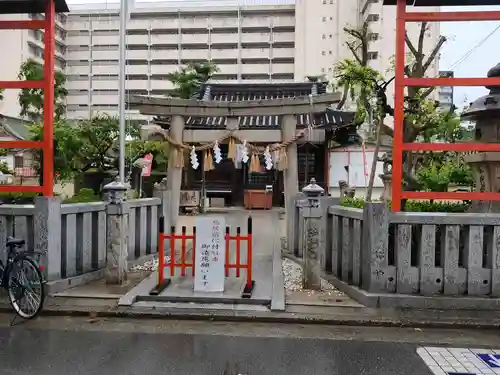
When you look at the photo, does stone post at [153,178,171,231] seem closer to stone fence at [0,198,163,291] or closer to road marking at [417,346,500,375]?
stone fence at [0,198,163,291]

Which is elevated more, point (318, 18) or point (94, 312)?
point (318, 18)

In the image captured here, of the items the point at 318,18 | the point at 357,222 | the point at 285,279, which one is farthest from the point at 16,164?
the point at 318,18

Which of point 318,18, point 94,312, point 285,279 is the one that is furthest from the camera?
point 318,18

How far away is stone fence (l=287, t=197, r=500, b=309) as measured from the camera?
6594 millimetres

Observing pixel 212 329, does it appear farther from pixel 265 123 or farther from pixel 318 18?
pixel 318 18

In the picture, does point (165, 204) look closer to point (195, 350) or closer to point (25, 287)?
point (25, 287)

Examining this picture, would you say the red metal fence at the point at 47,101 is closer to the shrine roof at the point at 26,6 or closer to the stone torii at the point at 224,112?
the shrine roof at the point at 26,6

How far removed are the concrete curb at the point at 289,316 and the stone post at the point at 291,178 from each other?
4.96m

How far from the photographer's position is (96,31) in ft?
204

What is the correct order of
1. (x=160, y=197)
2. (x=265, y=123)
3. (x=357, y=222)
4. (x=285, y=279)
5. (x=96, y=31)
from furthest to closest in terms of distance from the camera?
(x=96, y=31) → (x=265, y=123) → (x=160, y=197) → (x=285, y=279) → (x=357, y=222)

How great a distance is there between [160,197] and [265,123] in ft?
38.2

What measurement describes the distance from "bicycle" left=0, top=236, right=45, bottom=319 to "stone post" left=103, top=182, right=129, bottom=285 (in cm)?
168

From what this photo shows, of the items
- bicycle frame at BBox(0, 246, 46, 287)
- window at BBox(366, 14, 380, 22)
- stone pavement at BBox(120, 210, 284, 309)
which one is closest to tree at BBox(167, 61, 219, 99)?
stone pavement at BBox(120, 210, 284, 309)

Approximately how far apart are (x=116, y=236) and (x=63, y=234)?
864mm
